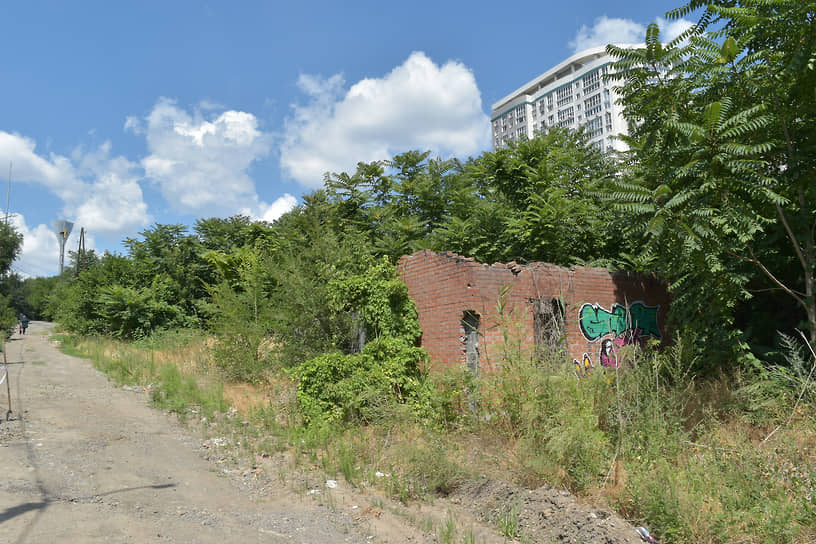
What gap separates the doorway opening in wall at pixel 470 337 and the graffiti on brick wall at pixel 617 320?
2466 millimetres

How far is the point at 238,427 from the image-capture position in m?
9.34

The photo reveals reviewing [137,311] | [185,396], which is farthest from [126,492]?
[137,311]

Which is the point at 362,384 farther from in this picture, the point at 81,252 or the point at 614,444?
the point at 81,252

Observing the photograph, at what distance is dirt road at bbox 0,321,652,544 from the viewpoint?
4855 mm

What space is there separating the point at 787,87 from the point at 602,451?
6.53 meters

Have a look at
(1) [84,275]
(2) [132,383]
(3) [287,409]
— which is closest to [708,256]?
(3) [287,409]

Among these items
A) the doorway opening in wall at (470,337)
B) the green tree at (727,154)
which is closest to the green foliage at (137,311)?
the doorway opening in wall at (470,337)

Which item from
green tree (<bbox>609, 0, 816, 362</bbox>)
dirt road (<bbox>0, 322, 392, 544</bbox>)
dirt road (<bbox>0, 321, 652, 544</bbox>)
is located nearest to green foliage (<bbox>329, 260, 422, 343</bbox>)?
dirt road (<bbox>0, 321, 652, 544</bbox>)

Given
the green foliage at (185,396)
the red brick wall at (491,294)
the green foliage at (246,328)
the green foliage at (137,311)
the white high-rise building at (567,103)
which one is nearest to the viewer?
the red brick wall at (491,294)

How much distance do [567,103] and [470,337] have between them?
9148cm

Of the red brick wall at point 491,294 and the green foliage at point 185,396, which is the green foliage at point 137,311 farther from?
the red brick wall at point 491,294

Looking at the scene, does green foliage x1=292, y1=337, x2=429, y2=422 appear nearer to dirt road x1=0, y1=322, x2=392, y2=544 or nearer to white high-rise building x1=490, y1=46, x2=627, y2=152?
dirt road x1=0, y1=322, x2=392, y2=544

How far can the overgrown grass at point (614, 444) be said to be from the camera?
193 inches

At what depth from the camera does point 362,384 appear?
8.72 metres
